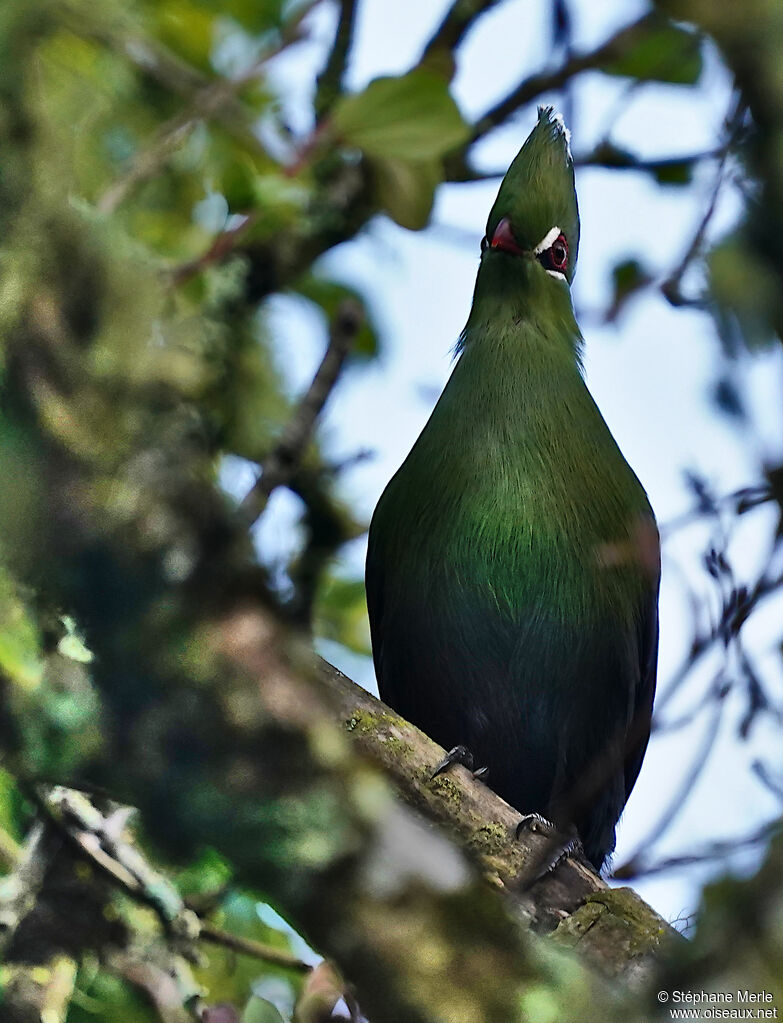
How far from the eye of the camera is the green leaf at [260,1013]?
186 cm

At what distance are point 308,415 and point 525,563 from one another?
0.77m

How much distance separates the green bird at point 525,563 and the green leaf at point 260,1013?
96 cm

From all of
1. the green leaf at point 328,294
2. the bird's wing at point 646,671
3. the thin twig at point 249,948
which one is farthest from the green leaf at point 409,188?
the thin twig at point 249,948

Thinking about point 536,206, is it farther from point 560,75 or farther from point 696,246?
point 696,246

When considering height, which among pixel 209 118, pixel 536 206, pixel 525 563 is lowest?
pixel 525 563

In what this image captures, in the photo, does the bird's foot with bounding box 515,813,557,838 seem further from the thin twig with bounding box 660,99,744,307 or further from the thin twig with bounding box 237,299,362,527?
the thin twig with bounding box 660,99,744,307

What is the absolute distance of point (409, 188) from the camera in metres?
2.93

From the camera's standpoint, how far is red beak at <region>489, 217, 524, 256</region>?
9.88 feet

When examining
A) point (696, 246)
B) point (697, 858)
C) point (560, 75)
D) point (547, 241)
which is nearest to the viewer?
point (697, 858)

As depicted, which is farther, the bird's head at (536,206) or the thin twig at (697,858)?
the bird's head at (536,206)

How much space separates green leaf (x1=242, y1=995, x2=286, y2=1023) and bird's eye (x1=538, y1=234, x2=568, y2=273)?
183 centimetres

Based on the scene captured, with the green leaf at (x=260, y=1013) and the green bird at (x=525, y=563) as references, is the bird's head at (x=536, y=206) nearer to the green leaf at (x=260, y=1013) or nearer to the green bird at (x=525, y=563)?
the green bird at (x=525, y=563)

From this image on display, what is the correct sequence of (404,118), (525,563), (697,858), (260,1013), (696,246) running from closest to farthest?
(697,858)
(260,1013)
(696,246)
(404,118)
(525,563)

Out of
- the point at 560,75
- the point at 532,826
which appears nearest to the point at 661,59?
the point at 560,75
